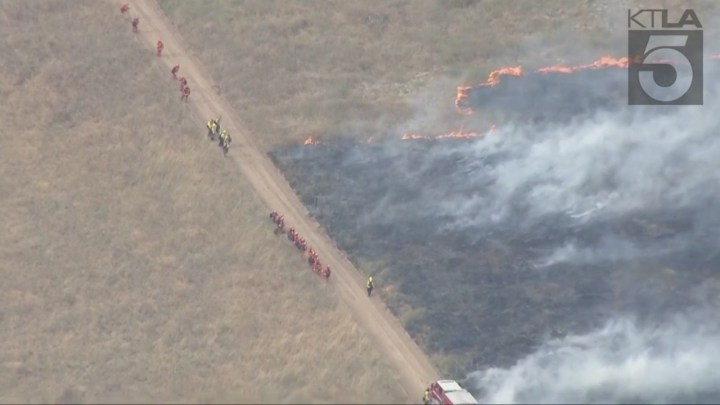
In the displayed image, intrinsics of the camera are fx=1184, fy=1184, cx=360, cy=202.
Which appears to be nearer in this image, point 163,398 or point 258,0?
point 163,398

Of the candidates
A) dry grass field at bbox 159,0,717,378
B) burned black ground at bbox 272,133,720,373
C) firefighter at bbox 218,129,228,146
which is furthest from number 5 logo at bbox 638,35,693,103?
firefighter at bbox 218,129,228,146

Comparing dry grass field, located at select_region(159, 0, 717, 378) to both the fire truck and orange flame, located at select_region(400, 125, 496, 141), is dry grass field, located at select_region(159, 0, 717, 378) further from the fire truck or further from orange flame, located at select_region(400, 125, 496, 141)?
the fire truck

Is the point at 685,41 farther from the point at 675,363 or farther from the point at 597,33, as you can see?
the point at 675,363

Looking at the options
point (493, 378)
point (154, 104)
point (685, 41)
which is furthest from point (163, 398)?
point (685, 41)

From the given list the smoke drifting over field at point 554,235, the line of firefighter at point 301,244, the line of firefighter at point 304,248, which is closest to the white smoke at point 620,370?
the smoke drifting over field at point 554,235

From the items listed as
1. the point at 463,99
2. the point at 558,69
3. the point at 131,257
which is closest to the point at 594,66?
the point at 558,69

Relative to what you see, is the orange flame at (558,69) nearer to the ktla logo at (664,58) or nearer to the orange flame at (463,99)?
the orange flame at (463,99)
